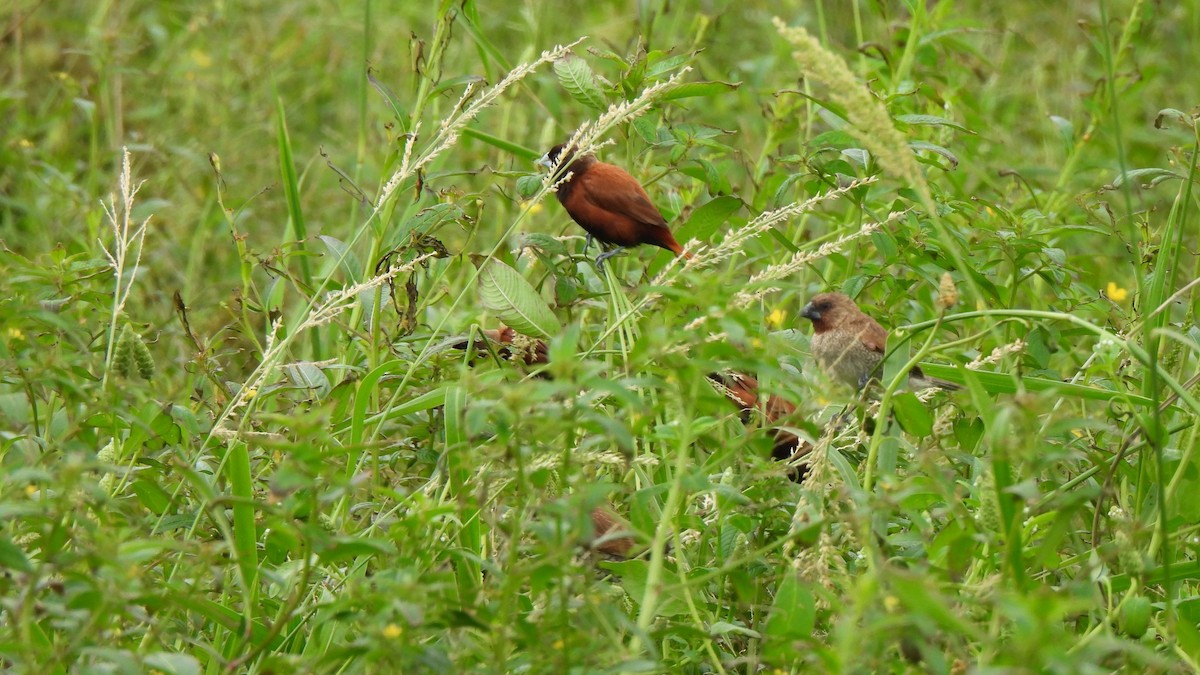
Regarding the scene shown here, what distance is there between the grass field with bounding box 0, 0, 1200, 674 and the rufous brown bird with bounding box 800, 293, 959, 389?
9 cm

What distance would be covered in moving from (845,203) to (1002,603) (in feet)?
9.35

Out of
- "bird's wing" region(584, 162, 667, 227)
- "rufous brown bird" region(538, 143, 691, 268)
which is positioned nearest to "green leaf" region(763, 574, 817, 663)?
"rufous brown bird" region(538, 143, 691, 268)

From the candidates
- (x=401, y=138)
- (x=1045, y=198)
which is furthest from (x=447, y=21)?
(x=1045, y=198)

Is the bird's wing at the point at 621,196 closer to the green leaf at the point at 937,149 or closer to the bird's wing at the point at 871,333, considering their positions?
the bird's wing at the point at 871,333

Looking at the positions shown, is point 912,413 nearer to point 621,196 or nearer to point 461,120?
point 461,120

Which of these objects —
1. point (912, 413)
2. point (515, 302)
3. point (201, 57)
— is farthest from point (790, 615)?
point (201, 57)

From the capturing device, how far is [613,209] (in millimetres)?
3430

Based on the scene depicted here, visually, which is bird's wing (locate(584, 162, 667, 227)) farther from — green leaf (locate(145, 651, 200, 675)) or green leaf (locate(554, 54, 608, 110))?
green leaf (locate(145, 651, 200, 675))

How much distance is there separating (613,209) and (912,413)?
1260 millimetres

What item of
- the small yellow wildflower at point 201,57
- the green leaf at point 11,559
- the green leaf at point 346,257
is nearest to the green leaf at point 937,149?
the green leaf at point 346,257

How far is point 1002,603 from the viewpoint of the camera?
4.63ft

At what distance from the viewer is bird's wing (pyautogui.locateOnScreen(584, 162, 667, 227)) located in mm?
3324

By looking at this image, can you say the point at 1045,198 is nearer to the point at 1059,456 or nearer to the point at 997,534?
the point at 997,534

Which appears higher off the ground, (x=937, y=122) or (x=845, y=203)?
(x=937, y=122)
